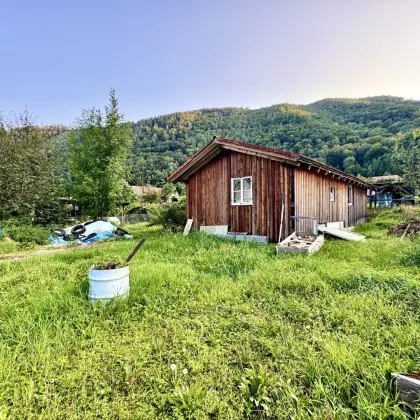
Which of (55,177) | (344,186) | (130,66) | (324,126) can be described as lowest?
(344,186)

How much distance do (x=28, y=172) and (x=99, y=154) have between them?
14.0ft

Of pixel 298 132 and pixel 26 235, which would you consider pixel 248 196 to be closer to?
pixel 26 235

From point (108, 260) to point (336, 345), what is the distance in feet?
11.0

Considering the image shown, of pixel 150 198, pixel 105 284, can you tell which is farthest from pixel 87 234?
pixel 150 198

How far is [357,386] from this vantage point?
194cm

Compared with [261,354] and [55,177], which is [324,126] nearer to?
[55,177]

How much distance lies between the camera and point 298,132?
43.0 metres

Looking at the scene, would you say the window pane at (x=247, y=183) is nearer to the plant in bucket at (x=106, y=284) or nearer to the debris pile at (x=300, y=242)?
the debris pile at (x=300, y=242)

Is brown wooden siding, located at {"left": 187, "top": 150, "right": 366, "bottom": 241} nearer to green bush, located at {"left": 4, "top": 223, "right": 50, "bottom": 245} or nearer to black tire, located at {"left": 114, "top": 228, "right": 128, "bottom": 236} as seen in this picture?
black tire, located at {"left": 114, "top": 228, "right": 128, "bottom": 236}

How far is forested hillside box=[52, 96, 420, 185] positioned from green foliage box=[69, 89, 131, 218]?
172 inches

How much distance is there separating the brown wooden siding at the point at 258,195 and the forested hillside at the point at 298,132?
1546 centimetres

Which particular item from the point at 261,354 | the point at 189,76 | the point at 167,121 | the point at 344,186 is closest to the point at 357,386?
the point at 261,354

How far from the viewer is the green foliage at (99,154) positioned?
16.3 meters

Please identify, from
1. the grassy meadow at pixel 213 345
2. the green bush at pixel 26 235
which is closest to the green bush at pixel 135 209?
the green bush at pixel 26 235
